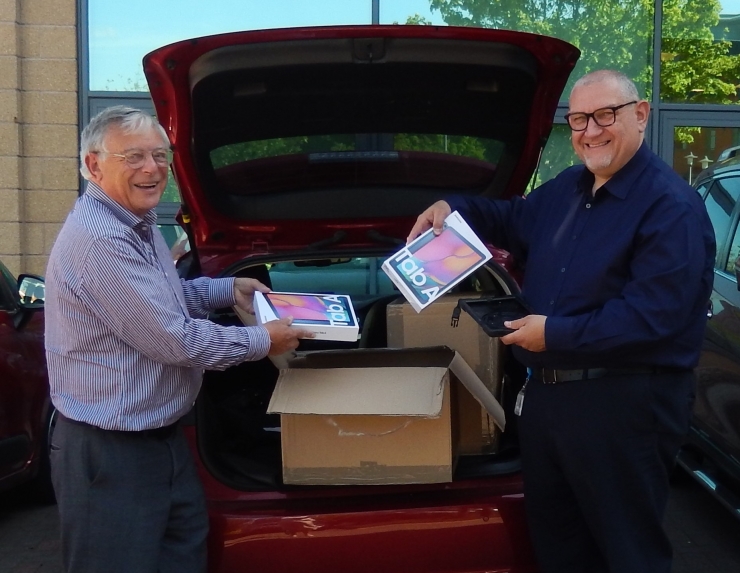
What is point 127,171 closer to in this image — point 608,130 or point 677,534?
point 608,130

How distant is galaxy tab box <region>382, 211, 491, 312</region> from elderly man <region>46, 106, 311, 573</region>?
0.32m

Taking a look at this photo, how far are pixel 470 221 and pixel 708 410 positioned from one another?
61.8 inches

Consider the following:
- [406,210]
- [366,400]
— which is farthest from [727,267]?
[366,400]

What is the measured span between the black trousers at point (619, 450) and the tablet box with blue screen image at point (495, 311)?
23cm

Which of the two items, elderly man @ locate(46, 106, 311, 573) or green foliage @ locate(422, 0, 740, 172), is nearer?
elderly man @ locate(46, 106, 311, 573)

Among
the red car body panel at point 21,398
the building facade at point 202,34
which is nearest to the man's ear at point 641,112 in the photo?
the red car body panel at point 21,398

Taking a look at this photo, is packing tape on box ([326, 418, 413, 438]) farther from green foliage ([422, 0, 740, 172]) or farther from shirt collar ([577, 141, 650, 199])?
green foliage ([422, 0, 740, 172])

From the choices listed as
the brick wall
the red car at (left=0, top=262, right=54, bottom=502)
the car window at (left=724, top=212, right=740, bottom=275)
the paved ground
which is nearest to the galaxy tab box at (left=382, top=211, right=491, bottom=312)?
the car window at (left=724, top=212, right=740, bottom=275)

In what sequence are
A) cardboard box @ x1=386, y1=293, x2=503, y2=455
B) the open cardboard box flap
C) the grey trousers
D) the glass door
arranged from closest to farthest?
the grey trousers → the open cardboard box flap → cardboard box @ x1=386, y1=293, x2=503, y2=455 → the glass door

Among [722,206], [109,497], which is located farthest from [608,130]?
[722,206]

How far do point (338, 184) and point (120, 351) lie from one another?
1.40m

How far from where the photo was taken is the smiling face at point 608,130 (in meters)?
2.30

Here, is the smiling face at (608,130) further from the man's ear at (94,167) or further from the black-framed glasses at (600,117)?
the man's ear at (94,167)

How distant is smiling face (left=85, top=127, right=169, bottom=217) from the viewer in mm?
2176
